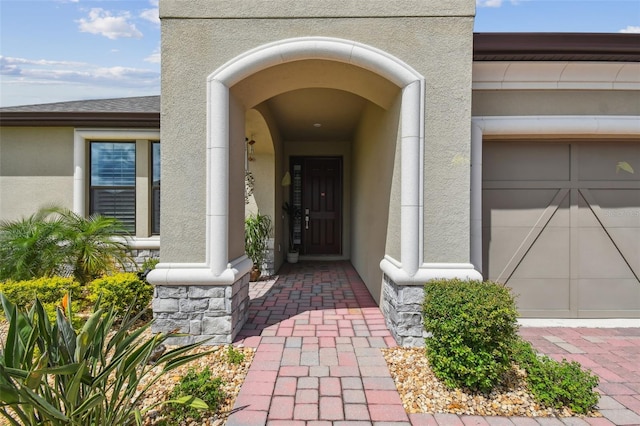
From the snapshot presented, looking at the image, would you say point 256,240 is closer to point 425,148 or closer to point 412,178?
point 412,178

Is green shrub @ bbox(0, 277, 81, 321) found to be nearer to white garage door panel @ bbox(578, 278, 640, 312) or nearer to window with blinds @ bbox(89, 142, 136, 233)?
window with blinds @ bbox(89, 142, 136, 233)

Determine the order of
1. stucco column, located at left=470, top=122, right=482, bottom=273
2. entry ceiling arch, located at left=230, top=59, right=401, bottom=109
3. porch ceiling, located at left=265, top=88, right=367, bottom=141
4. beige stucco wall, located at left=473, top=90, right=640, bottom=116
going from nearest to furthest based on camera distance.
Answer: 1. entry ceiling arch, located at left=230, top=59, right=401, bottom=109
2. stucco column, located at left=470, top=122, right=482, bottom=273
3. beige stucco wall, located at left=473, top=90, right=640, bottom=116
4. porch ceiling, located at left=265, top=88, right=367, bottom=141

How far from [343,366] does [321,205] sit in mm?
5831

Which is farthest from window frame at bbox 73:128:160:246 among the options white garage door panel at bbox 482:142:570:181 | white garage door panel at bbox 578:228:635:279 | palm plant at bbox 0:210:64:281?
white garage door panel at bbox 578:228:635:279

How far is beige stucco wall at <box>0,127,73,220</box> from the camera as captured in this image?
5617 millimetres

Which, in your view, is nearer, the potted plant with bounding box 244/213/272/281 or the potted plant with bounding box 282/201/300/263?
the potted plant with bounding box 244/213/272/281

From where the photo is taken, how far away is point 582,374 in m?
2.36

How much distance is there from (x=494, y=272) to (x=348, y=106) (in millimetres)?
3624

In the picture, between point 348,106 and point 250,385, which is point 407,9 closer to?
point 348,106

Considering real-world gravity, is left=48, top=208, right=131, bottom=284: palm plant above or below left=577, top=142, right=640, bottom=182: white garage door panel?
below

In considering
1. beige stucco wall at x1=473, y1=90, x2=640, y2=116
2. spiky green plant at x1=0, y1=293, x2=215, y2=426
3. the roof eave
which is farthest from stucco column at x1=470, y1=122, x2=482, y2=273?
the roof eave

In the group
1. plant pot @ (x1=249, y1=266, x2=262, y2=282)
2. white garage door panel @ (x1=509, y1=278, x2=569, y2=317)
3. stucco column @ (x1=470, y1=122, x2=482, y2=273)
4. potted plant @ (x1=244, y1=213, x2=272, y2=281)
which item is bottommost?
plant pot @ (x1=249, y1=266, x2=262, y2=282)

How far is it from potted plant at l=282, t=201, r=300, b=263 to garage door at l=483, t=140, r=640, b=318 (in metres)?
4.89

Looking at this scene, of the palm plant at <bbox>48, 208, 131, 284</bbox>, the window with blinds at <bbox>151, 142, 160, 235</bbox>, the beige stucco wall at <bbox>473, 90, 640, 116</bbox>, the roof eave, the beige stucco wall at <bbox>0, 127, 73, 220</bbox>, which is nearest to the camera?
the beige stucco wall at <bbox>473, 90, 640, 116</bbox>
